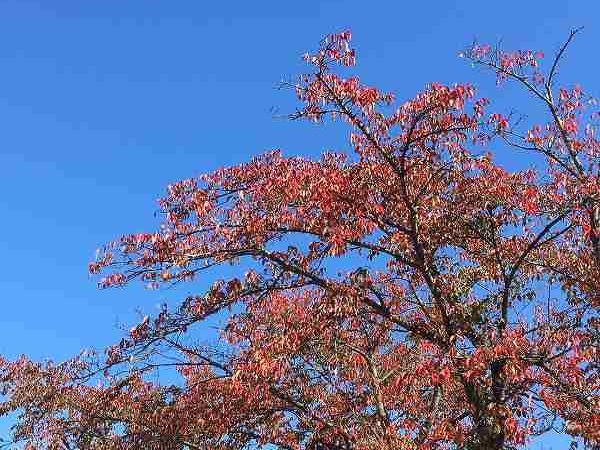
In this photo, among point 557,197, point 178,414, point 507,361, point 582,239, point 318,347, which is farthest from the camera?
point 178,414

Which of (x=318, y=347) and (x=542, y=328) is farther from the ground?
(x=318, y=347)

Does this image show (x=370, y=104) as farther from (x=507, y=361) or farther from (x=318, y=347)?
(x=318, y=347)

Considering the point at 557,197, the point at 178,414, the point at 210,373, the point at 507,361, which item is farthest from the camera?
the point at 210,373

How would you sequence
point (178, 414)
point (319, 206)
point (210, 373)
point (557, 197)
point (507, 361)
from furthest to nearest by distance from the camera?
point (210, 373), point (178, 414), point (557, 197), point (319, 206), point (507, 361)

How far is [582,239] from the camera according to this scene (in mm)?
12352

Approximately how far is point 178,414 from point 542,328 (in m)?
9.04

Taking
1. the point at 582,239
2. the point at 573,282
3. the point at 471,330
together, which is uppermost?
the point at 582,239

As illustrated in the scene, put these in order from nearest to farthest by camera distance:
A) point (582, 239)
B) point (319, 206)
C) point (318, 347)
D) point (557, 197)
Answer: point (319, 206)
point (557, 197)
point (582, 239)
point (318, 347)

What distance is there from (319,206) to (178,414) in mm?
7900

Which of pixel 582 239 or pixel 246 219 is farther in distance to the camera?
pixel 582 239

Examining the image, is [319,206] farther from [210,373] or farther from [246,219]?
[210,373]

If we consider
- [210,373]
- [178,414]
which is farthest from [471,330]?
[210,373]

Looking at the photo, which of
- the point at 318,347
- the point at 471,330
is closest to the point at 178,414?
the point at 318,347

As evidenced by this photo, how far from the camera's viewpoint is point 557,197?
11531mm
